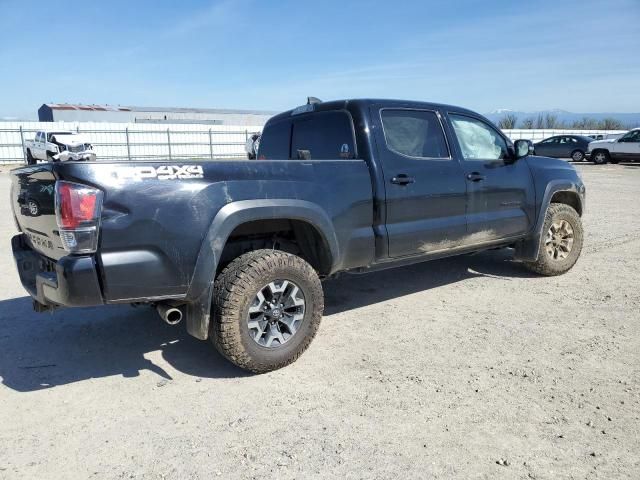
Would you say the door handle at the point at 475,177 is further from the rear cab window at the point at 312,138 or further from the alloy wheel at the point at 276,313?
the alloy wheel at the point at 276,313

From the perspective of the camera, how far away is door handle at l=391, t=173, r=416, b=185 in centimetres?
423

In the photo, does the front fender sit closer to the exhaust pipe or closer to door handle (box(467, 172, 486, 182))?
the exhaust pipe

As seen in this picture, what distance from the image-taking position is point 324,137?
4.57 m

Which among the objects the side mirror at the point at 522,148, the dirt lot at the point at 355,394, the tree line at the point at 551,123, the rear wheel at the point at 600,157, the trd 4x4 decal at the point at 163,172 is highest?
the tree line at the point at 551,123

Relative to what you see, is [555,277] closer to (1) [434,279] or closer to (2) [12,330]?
(1) [434,279]

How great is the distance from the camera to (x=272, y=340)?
11.8 ft

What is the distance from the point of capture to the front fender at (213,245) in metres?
3.25

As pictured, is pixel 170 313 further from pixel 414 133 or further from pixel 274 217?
pixel 414 133

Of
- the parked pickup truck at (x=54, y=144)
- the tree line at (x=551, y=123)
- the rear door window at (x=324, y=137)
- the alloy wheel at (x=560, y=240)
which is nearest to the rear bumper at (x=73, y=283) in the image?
the rear door window at (x=324, y=137)

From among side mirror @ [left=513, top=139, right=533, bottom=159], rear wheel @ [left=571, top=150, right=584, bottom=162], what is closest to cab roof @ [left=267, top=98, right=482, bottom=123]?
side mirror @ [left=513, top=139, right=533, bottom=159]

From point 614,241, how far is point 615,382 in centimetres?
505

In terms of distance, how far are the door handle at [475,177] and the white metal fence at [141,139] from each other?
2496 centimetres

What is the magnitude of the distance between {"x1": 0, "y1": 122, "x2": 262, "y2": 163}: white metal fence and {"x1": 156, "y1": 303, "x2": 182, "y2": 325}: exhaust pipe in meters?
25.4

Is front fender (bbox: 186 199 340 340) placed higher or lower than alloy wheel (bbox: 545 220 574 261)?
higher
